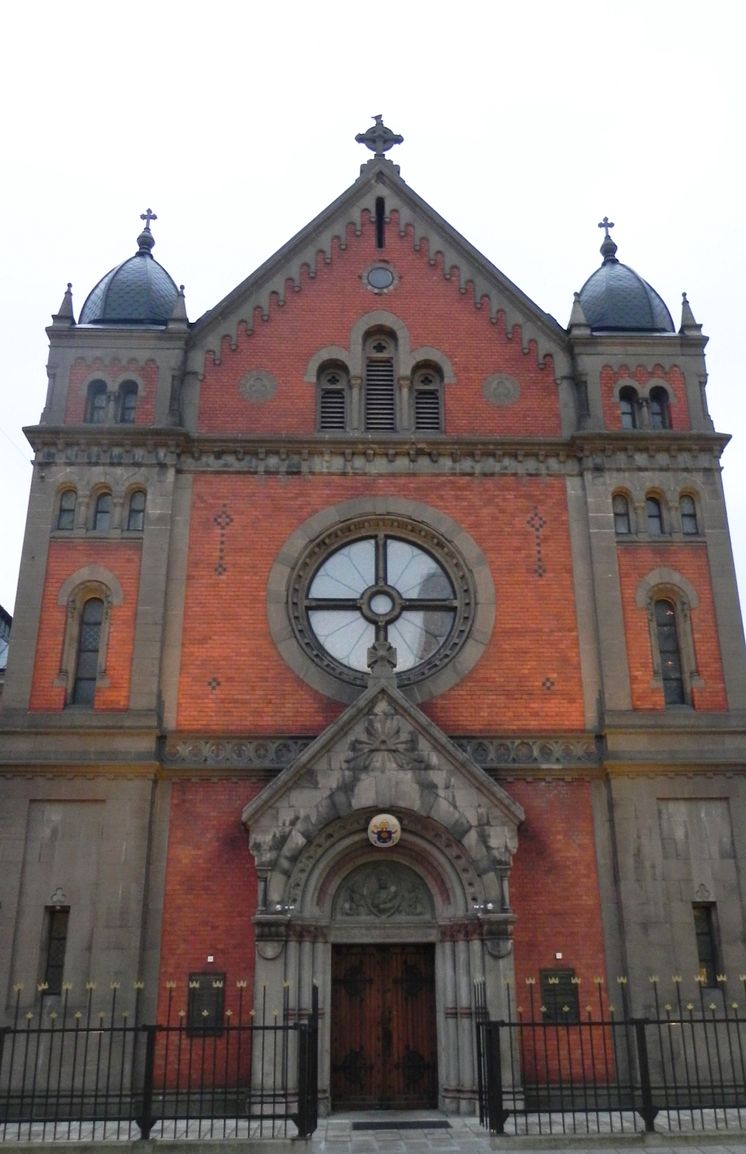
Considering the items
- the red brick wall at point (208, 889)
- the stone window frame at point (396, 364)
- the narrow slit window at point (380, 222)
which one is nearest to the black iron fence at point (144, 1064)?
the red brick wall at point (208, 889)

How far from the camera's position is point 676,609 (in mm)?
19953

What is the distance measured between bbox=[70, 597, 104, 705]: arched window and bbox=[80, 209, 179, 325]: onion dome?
670 cm

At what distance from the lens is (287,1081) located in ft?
50.5

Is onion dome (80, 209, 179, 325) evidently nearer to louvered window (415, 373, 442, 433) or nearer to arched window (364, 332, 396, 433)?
arched window (364, 332, 396, 433)

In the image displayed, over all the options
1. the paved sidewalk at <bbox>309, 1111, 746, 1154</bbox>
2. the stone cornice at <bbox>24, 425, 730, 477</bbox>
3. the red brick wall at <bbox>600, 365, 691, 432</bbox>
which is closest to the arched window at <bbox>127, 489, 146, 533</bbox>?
the stone cornice at <bbox>24, 425, 730, 477</bbox>

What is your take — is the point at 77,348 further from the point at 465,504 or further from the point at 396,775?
the point at 396,775

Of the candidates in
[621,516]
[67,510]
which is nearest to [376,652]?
[621,516]

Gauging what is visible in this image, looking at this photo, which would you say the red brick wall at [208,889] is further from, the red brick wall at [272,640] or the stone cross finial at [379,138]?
the stone cross finial at [379,138]

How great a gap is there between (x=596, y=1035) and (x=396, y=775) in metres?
5.39

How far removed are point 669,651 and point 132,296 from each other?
540 inches

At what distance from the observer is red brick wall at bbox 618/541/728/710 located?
19047 mm

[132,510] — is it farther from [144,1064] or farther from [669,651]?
[669,651]

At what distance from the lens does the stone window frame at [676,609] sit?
19250mm

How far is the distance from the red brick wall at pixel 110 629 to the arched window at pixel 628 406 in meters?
10.3
